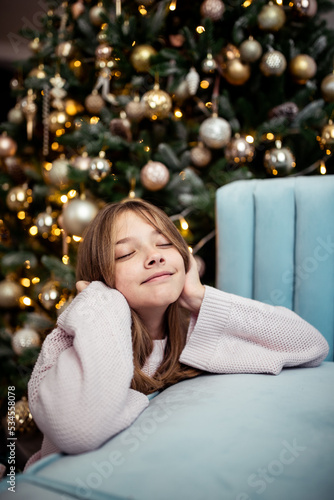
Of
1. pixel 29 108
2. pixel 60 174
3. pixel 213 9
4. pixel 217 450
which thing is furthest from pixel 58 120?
pixel 217 450

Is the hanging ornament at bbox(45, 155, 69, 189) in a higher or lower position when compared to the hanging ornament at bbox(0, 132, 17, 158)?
lower

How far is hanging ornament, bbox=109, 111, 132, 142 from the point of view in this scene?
4.89ft

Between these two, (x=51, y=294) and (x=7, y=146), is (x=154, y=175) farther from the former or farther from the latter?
(x=7, y=146)

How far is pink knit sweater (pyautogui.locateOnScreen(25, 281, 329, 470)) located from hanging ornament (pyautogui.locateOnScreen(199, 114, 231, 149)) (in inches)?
24.5

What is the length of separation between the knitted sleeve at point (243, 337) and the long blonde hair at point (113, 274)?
0.20 feet

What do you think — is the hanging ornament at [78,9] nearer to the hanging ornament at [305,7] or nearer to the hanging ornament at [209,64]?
the hanging ornament at [209,64]

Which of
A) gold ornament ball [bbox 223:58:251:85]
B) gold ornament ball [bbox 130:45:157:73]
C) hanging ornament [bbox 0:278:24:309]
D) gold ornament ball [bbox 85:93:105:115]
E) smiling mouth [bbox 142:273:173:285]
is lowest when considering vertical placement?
hanging ornament [bbox 0:278:24:309]

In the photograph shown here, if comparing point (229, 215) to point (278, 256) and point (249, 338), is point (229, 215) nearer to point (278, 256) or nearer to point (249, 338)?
point (278, 256)

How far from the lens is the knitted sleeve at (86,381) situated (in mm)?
619

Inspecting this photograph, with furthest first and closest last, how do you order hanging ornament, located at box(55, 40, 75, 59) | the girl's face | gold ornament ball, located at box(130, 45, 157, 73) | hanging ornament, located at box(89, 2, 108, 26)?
hanging ornament, located at box(55, 40, 75, 59) < hanging ornament, located at box(89, 2, 108, 26) < gold ornament ball, located at box(130, 45, 157, 73) < the girl's face

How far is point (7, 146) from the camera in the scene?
5.99ft

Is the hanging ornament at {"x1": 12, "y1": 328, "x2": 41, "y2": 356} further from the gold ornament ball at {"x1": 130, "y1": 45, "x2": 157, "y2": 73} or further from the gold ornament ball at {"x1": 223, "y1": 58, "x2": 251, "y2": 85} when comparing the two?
the gold ornament ball at {"x1": 223, "y1": 58, "x2": 251, "y2": 85}

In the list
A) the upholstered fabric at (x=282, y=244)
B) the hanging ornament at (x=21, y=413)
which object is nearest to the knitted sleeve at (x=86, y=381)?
the upholstered fabric at (x=282, y=244)

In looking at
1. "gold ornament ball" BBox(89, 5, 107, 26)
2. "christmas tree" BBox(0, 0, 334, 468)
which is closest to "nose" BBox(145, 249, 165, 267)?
"christmas tree" BBox(0, 0, 334, 468)
